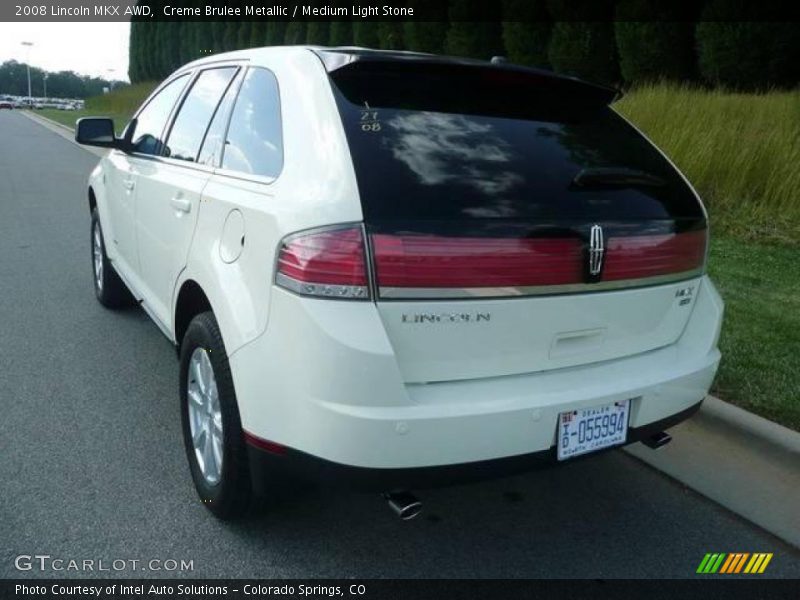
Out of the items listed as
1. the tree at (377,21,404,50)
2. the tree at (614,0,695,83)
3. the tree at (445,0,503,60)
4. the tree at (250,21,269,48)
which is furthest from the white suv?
the tree at (250,21,269,48)

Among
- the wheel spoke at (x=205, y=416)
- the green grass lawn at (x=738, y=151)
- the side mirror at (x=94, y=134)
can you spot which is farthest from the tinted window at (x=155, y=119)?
the green grass lawn at (x=738, y=151)

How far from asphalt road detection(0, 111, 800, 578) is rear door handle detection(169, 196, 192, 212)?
1109 mm

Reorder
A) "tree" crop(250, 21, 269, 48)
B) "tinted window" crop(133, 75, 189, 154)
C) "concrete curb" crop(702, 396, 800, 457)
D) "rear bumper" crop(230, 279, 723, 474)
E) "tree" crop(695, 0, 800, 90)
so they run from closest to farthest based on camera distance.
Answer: "rear bumper" crop(230, 279, 723, 474) → "concrete curb" crop(702, 396, 800, 457) → "tinted window" crop(133, 75, 189, 154) → "tree" crop(695, 0, 800, 90) → "tree" crop(250, 21, 269, 48)

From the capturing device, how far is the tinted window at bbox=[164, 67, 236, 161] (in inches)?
138

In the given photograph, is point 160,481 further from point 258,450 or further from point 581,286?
point 581,286

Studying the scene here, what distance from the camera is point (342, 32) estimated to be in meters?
19.6

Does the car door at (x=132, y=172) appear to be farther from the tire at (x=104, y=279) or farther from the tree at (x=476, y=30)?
the tree at (x=476, y=30)

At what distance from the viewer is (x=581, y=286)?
2.47 m

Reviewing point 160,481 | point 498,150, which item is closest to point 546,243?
point 498,150

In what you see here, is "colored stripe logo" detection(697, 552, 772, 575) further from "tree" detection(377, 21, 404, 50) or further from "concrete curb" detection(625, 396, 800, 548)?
"tree" detection(377, 21, 404, 50)

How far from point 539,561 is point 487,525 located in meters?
0.28

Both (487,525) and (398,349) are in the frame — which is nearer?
(398,349)

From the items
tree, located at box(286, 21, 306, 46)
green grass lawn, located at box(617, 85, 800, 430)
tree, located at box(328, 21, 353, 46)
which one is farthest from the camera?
tree, located at box(286, 21, 306, 46)

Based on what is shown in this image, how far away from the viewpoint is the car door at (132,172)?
4246mm
